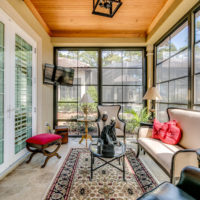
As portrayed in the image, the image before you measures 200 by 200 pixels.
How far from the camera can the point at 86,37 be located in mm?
3703

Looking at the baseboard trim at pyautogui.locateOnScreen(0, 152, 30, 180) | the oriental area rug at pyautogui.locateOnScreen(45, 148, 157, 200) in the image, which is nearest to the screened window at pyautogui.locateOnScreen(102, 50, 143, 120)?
the oriental area rug at pyautogui.locateOnScreen(45, 148, 157, 200)

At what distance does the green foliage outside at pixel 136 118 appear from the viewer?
11.9ft

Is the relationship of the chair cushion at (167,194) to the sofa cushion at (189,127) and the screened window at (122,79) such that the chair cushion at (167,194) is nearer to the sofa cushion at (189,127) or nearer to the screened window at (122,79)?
the sofa cushion at (189,127)

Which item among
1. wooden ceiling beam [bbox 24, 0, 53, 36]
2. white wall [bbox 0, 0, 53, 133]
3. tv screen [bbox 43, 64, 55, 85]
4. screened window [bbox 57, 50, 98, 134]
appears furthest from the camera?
screened window [bbox 57, 50, 98, 134]

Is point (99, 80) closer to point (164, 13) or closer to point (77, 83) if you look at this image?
point (77, 83)

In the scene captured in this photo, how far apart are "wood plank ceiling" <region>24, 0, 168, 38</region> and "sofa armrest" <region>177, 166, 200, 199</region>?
2944mm

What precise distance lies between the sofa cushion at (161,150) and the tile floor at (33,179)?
0.39 m

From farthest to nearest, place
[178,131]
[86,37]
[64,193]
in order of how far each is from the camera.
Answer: [86,37]
[178,131]
[64,193]

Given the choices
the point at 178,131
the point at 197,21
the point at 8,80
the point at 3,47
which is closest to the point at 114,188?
the point at 178,131

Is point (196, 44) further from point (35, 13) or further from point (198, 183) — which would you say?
point (35, 13)

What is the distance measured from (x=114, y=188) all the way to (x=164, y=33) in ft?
11.6

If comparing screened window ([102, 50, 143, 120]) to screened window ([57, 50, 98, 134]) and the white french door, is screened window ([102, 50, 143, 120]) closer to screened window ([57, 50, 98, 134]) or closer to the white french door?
screened window ([57, 50, 98, 134])

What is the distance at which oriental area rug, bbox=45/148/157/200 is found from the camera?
1594 millimetres

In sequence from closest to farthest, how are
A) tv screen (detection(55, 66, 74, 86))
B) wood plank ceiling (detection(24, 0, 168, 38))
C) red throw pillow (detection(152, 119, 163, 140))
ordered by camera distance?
1. red throw pillow (detection(152, 119, 163, 140))
2. wood plank ceiling (detection(24, 0, 168, 38))
3. tv screen (detection(55, 66, 74, 86))
